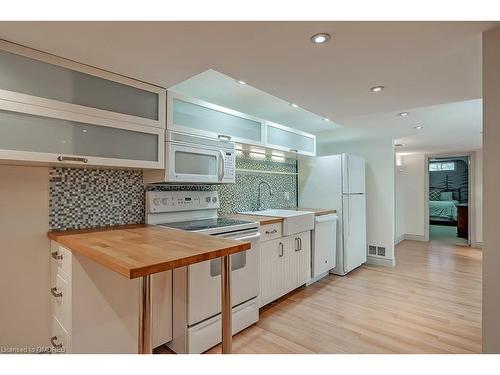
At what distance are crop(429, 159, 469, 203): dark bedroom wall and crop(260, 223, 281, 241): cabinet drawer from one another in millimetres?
9113

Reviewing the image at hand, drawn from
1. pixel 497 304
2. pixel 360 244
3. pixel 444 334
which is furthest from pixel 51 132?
pixel 360 244

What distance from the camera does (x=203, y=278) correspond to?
6.00 ft

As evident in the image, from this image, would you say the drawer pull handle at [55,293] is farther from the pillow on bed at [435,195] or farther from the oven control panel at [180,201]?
the pillow on bed at [435,195]

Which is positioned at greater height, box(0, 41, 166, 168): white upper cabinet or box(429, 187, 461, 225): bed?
box(0, 41, 166, 168): white upper cabinet

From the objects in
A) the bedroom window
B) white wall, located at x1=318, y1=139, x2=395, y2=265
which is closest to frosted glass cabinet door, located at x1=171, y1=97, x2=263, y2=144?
white wall, located at x1=318, y1=139, x2=395, y2=265

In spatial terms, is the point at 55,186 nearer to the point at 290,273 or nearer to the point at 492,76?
the point at 290,273

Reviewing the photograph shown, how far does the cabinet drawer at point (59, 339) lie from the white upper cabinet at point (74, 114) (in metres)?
0.95

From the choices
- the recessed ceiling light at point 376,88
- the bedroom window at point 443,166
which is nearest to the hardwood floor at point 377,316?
the recessed ceiling light at point 376,88

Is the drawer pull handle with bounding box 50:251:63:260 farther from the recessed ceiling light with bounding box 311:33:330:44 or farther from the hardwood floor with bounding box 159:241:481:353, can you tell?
the recessed ceiling light with bounding box 311:33:330:44

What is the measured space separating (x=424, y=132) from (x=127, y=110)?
392 cm

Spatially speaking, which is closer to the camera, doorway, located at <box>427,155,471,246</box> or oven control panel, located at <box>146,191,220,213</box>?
oven control panel, located at <box>146,191,220,213</box>

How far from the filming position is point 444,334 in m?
2.08

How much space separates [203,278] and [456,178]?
10.4 meters

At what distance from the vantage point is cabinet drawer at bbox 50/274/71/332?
1.39m
